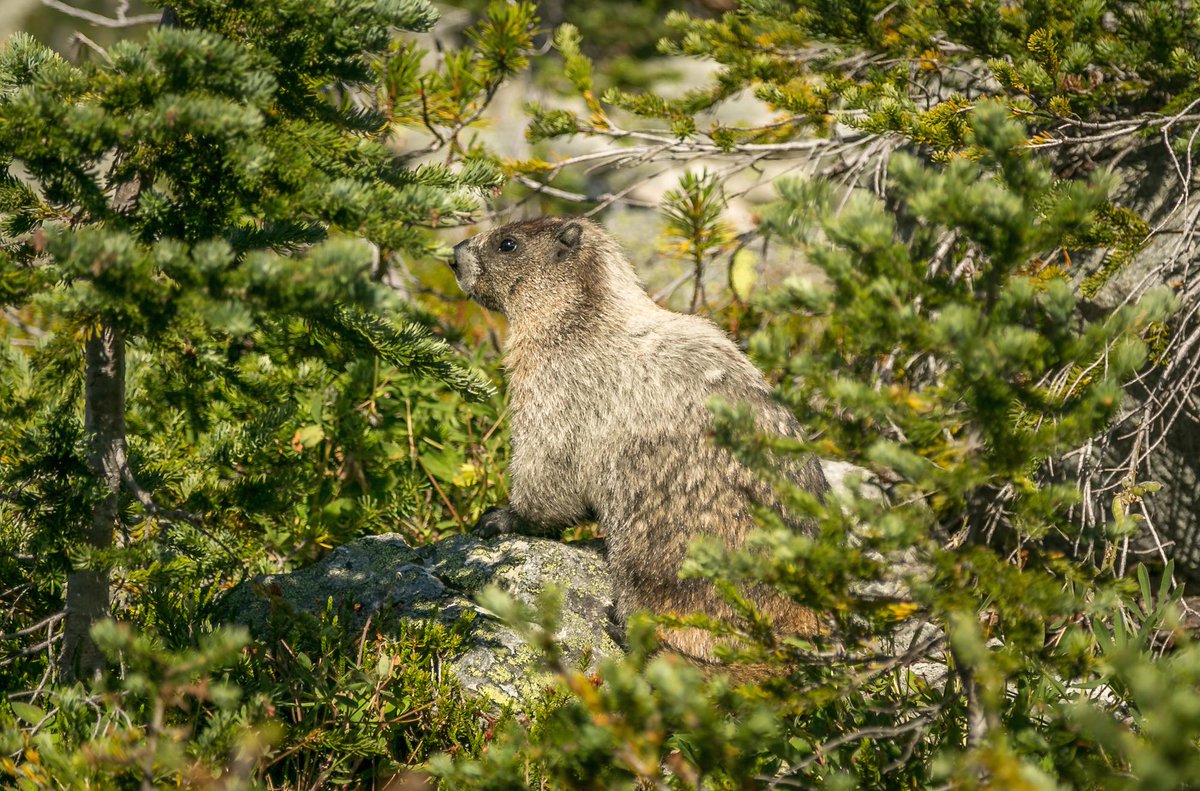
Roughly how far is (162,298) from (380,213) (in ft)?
2.16

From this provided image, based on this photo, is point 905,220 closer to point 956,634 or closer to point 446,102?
point 446,102

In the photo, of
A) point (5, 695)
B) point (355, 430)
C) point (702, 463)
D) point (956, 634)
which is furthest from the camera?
point (355, 430)

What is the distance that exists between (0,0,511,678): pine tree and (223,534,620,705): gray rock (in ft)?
1.83

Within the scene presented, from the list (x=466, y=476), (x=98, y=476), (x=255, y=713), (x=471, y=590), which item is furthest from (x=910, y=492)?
(x=466, y=476)

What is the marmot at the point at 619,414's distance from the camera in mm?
4613

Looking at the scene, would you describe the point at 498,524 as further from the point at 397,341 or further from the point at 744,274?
the point at 744,274

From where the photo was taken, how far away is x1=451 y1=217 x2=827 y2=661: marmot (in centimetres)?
461

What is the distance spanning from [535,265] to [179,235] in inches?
112

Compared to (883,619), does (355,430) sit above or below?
below

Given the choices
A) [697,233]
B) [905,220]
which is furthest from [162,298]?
[905,220]

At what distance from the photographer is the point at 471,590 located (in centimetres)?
464

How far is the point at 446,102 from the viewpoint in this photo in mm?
6277

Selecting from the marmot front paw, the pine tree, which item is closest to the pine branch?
the pine tree

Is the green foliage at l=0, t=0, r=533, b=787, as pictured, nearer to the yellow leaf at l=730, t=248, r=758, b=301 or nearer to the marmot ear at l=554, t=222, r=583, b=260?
the marmot ear at l=554, t=222, r=583, b=260
